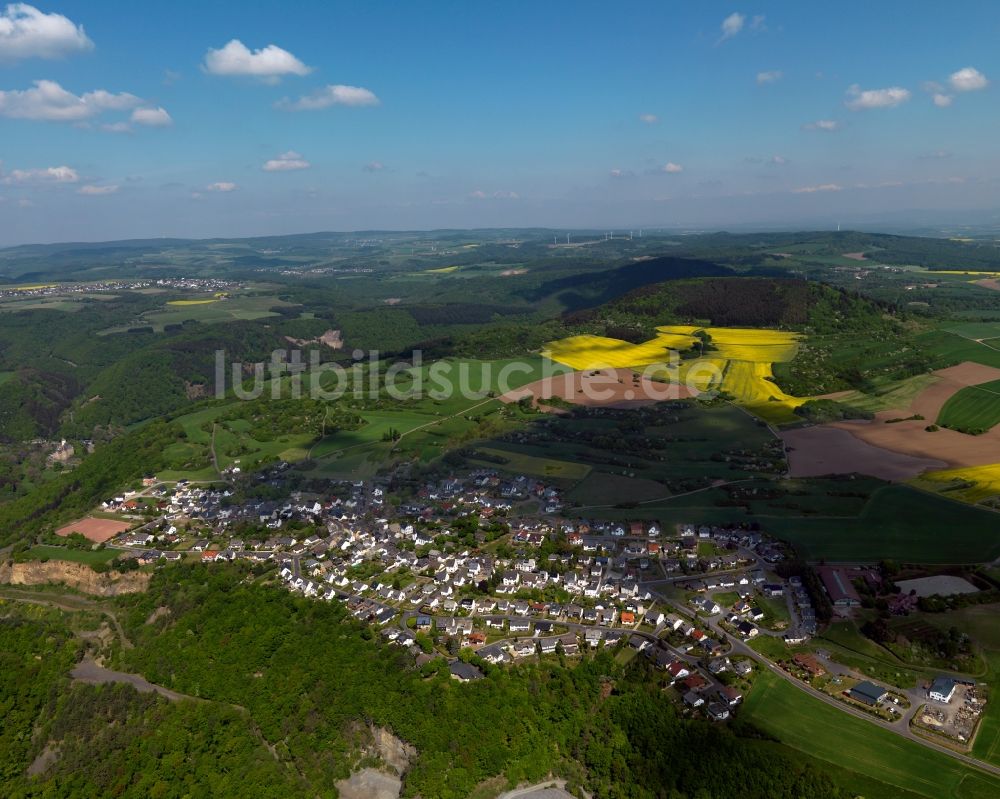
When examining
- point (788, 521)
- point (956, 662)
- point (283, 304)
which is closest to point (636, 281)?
point (283, 304)

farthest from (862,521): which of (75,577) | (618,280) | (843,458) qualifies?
(618,280)

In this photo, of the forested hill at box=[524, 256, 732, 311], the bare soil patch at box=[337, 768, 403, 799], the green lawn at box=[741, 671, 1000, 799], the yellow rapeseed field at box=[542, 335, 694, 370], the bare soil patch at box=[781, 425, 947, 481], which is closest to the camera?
the green lawn at box=[741, 671, 1000, 799]

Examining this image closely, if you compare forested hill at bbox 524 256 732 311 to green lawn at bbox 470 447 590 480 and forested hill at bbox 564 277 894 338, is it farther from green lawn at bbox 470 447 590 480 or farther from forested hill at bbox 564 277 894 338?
green lawn at bbox 470 447 590 480

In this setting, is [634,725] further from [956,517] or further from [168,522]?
[168,522]

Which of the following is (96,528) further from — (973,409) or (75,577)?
(973,409)

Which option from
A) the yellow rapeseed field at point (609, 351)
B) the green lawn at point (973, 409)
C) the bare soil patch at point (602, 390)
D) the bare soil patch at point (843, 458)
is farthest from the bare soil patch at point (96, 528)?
the green lawn at point (973, 409)

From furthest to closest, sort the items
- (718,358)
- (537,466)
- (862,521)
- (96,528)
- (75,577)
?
(718,358) < (537,466) < (96,528) < (75,577) < (862,521)

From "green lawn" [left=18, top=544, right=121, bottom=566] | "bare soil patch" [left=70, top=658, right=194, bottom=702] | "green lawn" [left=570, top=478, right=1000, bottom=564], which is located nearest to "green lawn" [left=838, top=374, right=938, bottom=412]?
"green lawn" [left=570, top=478, right=1000, bottom=564]
